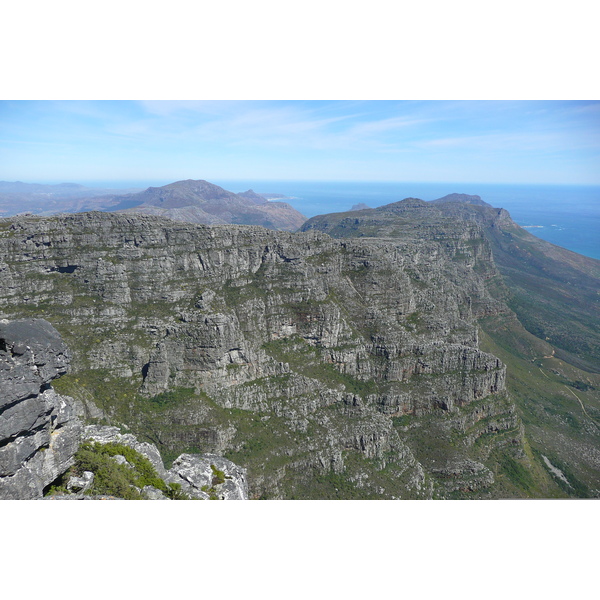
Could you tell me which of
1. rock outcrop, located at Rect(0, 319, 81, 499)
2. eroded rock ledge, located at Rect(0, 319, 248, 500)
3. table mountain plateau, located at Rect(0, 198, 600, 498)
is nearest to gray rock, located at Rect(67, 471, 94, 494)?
eroded rock ledge, located at Rect(0, 319, 248, 500)

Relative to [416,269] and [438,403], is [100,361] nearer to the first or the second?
[438,403]

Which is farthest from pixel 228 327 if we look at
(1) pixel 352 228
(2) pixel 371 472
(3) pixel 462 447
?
(1) pixel 352 228

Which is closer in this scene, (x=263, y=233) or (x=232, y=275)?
(x=232, y=275)

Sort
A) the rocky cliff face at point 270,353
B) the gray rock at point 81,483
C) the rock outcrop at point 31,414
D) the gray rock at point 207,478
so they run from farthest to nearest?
the rocky cliff face at point 270,353 → the gray rock at point 207,478 → the gray rock at point 81,483 → the rock outcrop at point 31,414

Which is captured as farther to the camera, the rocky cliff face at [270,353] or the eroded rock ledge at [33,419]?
the rocky cliff face at [270,353]

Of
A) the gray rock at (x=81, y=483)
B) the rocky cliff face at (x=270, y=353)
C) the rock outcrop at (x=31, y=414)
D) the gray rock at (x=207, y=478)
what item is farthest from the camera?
the rocky cliff face at (x=270, y=353)

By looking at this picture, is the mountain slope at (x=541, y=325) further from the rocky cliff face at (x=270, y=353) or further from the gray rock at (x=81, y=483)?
the gray rock at (x=81, y=483)

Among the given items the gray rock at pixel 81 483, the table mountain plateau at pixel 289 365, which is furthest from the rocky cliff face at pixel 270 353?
the gray rock at pixel 81 483
